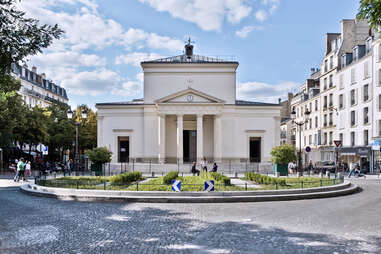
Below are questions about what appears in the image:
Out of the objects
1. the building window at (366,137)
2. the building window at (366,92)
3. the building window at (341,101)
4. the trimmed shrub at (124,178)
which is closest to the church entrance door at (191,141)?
the building window at (341,101)

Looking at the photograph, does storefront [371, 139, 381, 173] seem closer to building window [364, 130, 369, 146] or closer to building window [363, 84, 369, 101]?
building window [364, 130, 369, 146]

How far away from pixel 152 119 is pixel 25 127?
14142 millimetres

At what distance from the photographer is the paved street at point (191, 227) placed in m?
7.76

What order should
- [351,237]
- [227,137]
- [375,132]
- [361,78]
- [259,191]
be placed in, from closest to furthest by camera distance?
[351,237] → [259,191] → [375,132] → [361,78] → [227,137]

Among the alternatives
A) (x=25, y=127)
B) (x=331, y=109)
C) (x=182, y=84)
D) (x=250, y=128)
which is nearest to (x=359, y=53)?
(x=331, y=109)

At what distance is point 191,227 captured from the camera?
9742 mm

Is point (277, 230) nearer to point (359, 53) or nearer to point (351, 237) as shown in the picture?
point (351, 237)

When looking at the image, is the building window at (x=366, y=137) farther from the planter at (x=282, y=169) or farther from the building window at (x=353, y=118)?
the planter at (x=282, y=169)

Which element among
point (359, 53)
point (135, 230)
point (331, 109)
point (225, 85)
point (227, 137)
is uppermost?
point (359, 53)

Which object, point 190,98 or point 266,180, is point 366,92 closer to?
point 190,98

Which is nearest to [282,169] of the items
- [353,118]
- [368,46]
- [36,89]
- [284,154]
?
[284,154]

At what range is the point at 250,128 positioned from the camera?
42.0m

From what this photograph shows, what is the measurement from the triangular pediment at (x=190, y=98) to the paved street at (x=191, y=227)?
24929 millimetres

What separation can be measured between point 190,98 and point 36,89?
38722mm
